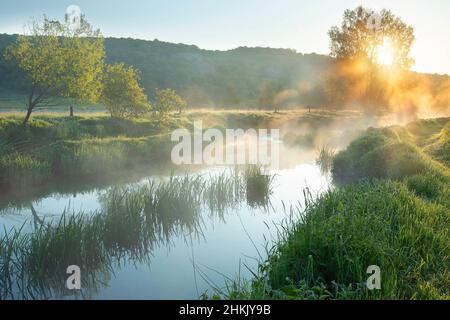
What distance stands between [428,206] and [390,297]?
214 inches

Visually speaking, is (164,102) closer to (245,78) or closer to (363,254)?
(363,254)

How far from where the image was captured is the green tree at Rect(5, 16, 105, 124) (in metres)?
27.3

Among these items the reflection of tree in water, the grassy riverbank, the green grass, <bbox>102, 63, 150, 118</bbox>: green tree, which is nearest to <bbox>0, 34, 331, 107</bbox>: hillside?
<bbox>102, 63, 150, 118</bbox>: green tree

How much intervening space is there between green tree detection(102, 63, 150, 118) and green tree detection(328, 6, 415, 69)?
23349mm

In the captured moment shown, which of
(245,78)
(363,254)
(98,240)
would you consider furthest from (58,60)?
(245,78)

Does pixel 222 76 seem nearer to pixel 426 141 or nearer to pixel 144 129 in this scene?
pixel 144 129

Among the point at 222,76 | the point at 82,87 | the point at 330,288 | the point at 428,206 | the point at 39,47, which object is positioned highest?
the point at 222,76

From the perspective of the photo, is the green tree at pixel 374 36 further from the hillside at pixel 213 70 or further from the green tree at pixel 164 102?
the hillside at pixel 213 70

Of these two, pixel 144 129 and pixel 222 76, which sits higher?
pixel 222 76

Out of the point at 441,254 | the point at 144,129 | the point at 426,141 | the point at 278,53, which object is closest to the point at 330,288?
the point at 441,254

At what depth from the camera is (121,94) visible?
112 feet

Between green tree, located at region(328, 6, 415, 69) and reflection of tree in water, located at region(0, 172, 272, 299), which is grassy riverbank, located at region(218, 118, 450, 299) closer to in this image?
reflection of tree in water, located at region(0, 172, 272, 299)

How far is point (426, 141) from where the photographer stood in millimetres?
25641
